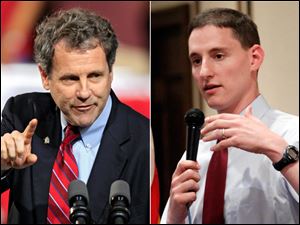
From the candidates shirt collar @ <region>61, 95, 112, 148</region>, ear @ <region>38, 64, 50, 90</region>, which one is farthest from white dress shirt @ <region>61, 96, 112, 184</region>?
ear @ <region>38, 64, 50, 90</region>

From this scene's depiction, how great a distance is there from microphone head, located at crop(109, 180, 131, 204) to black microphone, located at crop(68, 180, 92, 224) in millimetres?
92

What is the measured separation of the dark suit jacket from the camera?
193cm

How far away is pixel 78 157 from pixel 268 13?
0.87m

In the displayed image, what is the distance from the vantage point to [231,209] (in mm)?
1846

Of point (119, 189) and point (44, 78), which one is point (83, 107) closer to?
point (44, 78)

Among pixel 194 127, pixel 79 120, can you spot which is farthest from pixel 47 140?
pixel 194 127

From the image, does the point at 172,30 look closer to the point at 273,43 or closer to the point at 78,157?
the point at 273,43

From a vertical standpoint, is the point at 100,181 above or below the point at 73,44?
below

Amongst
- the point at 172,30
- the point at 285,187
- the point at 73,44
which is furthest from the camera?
the point at 172,30

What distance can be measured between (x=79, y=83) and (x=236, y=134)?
59 centimetres

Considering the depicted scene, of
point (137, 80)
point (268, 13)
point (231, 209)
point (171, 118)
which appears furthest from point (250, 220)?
point (268, 13)

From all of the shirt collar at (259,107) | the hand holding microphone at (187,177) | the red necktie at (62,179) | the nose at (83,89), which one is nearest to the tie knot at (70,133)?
the red necktie at (62,179)

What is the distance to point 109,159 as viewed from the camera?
198 centimetres

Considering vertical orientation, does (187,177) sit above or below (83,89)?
below
